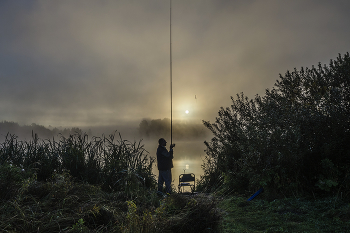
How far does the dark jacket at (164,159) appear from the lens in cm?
905

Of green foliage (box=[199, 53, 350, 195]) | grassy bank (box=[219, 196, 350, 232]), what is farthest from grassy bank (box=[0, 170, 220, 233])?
green foliage (box=[199, 53, 350, 195])

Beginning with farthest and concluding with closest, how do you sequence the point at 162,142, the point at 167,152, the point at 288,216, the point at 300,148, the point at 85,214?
the point at 162,142, the point at 167,152, the point at 300,148, the point at 288,216, the point at 85,214

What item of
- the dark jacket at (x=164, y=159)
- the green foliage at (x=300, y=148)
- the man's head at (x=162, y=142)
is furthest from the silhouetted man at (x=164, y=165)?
the green foliage at (x=300, y=148)

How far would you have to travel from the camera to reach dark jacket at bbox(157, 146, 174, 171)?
905cm

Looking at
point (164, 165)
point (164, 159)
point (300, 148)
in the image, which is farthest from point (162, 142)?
point (300, 148)

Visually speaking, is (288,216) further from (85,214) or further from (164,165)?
(164,165)

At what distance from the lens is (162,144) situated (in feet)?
30.5

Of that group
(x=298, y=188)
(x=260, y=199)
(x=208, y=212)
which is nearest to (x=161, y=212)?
(x=208, y=212)

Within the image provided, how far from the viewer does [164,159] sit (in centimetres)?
915

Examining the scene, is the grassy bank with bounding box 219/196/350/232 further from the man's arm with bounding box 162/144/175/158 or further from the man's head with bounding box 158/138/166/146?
the man's head with bounding box 158/138/166/146

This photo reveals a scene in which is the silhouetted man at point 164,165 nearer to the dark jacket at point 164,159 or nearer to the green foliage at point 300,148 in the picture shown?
the dark jacket at point 164,159

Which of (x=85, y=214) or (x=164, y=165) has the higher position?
(x=164, y=165)

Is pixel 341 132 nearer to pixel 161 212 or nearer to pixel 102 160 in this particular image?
pixel 161 212

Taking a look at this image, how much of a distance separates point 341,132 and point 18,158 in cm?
926
